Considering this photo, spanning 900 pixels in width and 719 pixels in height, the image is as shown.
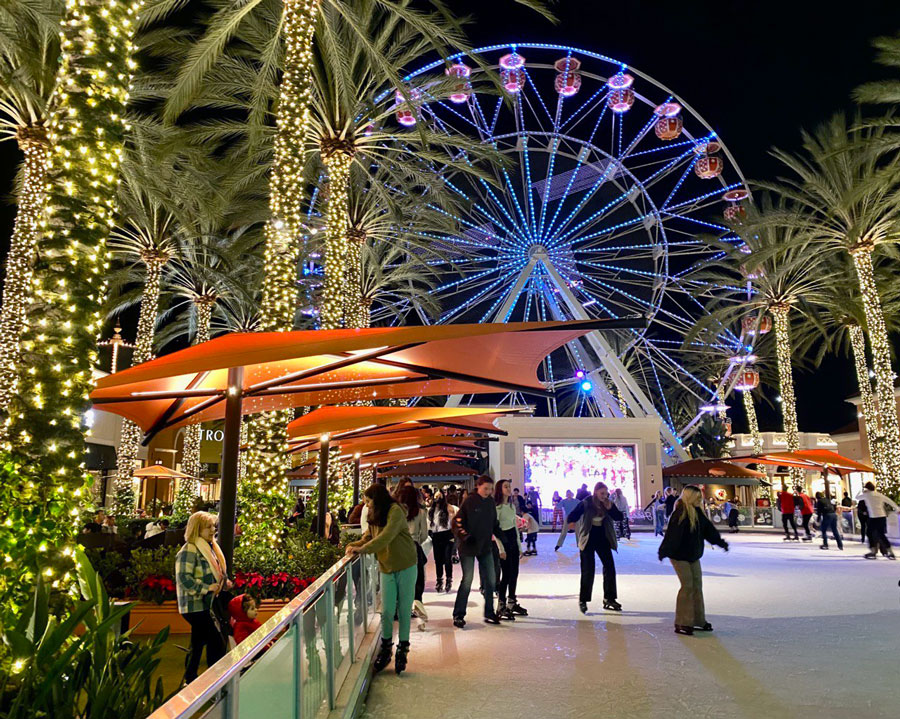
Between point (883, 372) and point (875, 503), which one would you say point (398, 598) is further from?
point (883, 372)

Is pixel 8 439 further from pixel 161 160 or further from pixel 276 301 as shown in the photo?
pixel 161 160

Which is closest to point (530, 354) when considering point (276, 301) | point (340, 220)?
point (276, 301)

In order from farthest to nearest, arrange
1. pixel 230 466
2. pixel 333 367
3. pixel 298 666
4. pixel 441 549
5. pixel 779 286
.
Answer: pixel 779 286
pixel 441 549
pixel 230 466
pixel 333 367
pixel 298 666

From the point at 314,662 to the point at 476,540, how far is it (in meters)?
4.56

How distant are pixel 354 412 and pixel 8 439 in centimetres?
626

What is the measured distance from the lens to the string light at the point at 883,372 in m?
22.2

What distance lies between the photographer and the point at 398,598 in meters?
6.48

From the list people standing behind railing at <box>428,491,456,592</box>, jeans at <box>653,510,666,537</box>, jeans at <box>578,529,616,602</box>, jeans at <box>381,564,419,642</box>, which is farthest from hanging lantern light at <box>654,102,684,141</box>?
jeans at <box>381,564,419,642</box>

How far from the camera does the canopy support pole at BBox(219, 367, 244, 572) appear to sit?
24.0 ft

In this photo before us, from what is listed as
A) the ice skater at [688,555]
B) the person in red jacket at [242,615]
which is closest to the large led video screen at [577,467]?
the ice skater at [688,555]

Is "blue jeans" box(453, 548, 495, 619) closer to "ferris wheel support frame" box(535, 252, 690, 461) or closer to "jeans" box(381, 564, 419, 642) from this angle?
"jeans" box(381, 564, 419, 642)

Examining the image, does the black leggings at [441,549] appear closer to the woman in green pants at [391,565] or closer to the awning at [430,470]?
the woman in green pants at [391,565]

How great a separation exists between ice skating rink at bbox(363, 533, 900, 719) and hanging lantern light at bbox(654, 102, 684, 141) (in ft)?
63.5

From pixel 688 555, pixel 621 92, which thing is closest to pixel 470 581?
pixel 688 555
